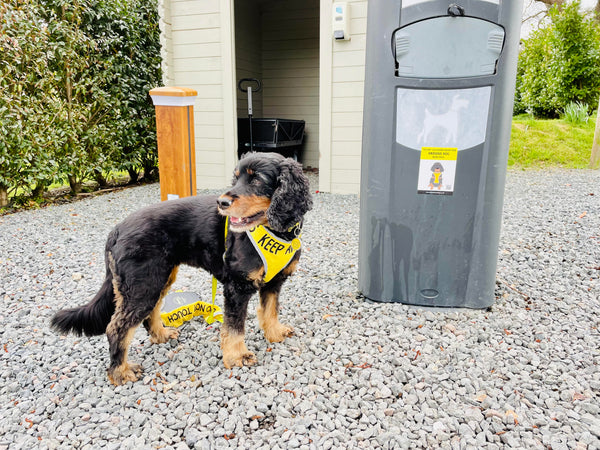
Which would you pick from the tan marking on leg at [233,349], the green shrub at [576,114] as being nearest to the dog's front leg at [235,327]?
the tan marking on leg at [233,349]

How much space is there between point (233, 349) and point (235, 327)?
0.13 metres

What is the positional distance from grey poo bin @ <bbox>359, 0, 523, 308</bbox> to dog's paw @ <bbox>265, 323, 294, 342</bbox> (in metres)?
0.75

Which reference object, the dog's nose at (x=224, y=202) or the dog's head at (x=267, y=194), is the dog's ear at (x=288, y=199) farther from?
the dog's nose at (x=224, y=202)

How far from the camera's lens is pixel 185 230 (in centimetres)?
220

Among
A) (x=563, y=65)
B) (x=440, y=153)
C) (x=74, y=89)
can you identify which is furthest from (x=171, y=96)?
(x=563, y=65)

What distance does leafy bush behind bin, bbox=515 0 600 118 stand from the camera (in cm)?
1012

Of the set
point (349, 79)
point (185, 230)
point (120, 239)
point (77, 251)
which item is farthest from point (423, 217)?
point (349, 79)

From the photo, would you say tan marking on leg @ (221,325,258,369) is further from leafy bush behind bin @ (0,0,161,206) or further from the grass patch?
the grass patch

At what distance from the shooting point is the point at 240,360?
2289mm

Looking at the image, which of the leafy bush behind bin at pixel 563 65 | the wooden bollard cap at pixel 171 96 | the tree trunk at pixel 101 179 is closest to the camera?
the wooden bollard cap at pixel 171 96

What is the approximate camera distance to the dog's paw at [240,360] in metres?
2.27

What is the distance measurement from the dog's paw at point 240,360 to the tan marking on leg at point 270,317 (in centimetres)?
22

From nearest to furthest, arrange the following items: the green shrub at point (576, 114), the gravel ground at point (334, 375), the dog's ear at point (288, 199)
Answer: the gravel ground at point (334, 375) < the dog's ear at point (288, 199) < the green shrub at point (576, 114)

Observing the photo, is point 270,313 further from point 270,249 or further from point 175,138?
point 175,138
